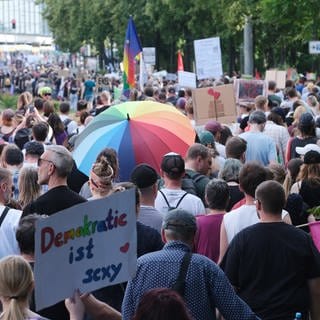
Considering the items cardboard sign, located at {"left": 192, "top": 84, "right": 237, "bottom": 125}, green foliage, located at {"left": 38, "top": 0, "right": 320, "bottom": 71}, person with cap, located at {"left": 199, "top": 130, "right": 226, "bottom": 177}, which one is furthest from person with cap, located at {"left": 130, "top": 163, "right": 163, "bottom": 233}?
green foliage, located at {"left": 38, "top": 0, "right": 320, "bottom": 71}

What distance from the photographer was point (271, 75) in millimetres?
26812

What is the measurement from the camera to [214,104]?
15.7 m

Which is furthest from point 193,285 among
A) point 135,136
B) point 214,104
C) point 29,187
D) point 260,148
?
point 214,104

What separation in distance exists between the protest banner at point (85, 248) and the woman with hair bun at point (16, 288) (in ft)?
0.78

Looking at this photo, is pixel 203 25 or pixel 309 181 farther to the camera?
pixel 203 25

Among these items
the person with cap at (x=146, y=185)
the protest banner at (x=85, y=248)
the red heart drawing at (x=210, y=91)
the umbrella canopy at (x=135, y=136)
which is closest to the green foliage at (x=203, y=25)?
the red heart drawing at (x=210, y=91)

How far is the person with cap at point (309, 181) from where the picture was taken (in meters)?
9.22

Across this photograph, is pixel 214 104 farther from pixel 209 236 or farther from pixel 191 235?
pixel 191 235

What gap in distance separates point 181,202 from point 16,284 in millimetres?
3456

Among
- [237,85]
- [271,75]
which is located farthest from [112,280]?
[271,75]

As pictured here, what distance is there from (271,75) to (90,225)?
22150 millimetres

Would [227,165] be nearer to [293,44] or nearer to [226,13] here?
[226,13]

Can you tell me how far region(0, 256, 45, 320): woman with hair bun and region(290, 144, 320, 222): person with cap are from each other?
435 cm

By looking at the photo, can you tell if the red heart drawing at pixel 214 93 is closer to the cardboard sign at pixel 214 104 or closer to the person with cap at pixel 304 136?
the cardboard sign at pixel 214 104
